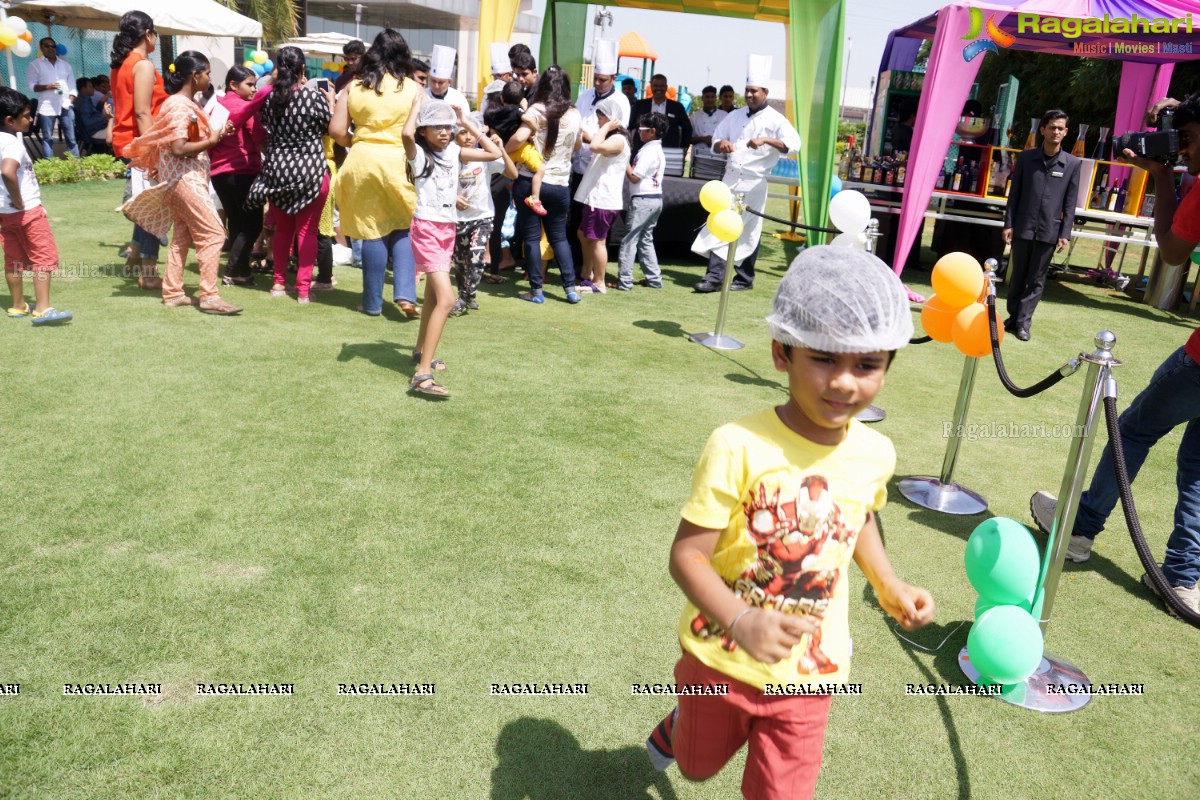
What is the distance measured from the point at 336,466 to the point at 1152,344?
800cm

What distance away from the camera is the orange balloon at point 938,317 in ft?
13.5

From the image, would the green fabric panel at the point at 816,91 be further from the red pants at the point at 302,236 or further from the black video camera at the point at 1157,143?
the black video camera at the point at 1157,143

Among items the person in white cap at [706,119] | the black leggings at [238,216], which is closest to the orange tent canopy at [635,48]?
the person in white cap at [706,119]

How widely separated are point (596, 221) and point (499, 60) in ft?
6.84

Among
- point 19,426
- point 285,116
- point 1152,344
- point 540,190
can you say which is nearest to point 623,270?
point 540,190

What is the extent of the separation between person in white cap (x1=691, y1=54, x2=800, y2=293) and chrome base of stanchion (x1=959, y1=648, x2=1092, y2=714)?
585 centimetres

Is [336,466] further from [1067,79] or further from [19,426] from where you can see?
[1067,79]

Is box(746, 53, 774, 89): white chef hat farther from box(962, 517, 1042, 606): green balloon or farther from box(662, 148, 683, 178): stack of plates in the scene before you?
box(962, 517, 1042, 606): green balloon

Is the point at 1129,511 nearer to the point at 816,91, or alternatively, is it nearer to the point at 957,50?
the point at 957,50

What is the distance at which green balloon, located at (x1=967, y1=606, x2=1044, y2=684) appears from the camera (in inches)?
99.2

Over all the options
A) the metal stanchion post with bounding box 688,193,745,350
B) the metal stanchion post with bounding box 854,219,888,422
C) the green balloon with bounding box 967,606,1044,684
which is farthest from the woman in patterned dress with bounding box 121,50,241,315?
the green balloon with bounding box 967,606,1044,684

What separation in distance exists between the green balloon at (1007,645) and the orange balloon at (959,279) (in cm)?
169

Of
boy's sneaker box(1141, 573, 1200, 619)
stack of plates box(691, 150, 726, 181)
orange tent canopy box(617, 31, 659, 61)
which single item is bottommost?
boy's sneaker box(1141, 573, 1200, 619)

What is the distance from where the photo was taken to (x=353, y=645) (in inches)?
Result: 124
